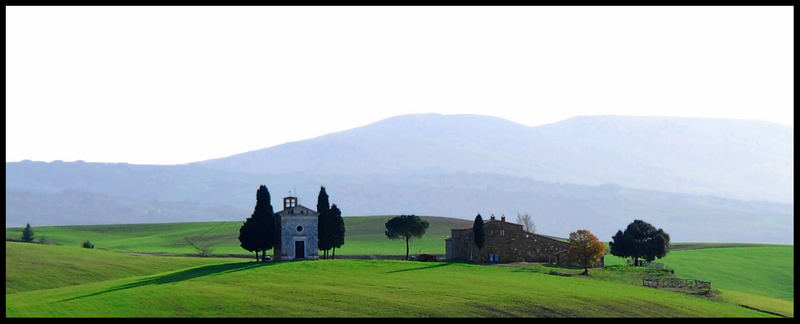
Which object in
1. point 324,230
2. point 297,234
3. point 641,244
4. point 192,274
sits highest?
point 324,230

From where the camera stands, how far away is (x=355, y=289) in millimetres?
86438

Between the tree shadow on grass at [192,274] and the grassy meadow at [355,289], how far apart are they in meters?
0.12

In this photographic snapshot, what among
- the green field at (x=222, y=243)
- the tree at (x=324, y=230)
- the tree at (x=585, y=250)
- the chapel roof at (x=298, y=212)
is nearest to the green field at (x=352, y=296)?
Result: the tree at (x=585, y=250)

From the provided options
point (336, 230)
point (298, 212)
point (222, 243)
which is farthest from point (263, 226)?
point (222, 243)

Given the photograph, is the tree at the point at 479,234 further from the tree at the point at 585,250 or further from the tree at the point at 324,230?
the tree at the point at 324,230

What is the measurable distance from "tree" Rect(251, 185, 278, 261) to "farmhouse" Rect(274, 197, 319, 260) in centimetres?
108

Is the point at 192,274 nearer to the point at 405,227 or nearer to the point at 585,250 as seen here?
Answer: the point at 405,227

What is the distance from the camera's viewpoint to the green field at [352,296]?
75938 millimetres

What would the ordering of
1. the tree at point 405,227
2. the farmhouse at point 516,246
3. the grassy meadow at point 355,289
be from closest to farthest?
the grassy meadow at point 355,289
the farmhouse at point 516,246
the tree at point 405,227

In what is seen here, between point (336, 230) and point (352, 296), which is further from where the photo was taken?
point (336, 230)

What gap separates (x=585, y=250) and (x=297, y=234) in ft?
101

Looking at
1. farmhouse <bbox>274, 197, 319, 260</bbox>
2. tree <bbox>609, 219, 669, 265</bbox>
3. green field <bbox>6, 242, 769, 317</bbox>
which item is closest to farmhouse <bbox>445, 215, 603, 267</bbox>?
tree <bbox>609, 219, 669, 265</bbox>
